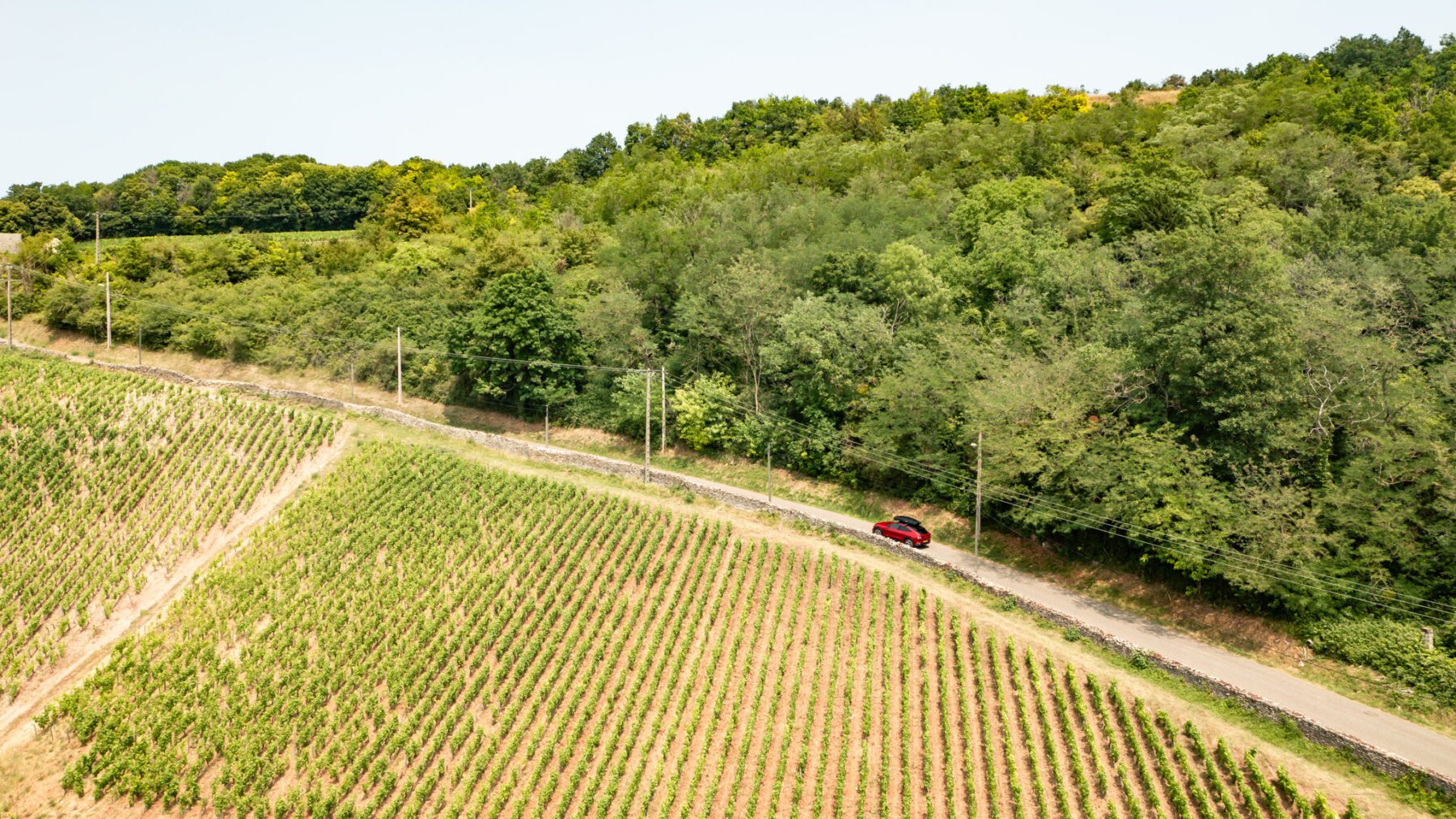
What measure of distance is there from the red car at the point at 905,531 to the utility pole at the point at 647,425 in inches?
389

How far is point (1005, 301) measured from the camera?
4438 centimetres

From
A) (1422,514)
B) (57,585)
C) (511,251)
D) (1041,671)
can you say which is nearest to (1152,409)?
(1422,514)

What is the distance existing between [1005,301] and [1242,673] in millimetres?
21915

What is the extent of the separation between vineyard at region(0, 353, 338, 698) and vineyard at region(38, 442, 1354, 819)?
4.09 metres

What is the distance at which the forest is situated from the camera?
29.5 meters

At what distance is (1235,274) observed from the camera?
31297 mm

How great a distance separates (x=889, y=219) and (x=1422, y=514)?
95.4 feet

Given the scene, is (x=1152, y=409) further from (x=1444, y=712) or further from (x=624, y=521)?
(x=624, y=521)

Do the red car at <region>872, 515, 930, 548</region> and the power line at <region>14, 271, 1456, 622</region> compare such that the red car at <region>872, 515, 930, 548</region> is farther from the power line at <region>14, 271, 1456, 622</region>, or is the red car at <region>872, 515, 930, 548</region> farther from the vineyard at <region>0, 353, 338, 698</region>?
the vineyard at <region>0, 353, 338, 698</region>

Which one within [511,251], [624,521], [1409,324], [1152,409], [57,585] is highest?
[511,251]

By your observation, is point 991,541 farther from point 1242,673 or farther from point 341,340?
point 341,340

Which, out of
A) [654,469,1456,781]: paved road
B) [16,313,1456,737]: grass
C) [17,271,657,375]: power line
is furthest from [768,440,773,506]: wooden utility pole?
[17,271,657,375]: power line

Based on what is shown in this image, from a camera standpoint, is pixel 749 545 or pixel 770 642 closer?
pixel 770 642

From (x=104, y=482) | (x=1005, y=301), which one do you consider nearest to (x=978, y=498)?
(x=1005, y=301)
